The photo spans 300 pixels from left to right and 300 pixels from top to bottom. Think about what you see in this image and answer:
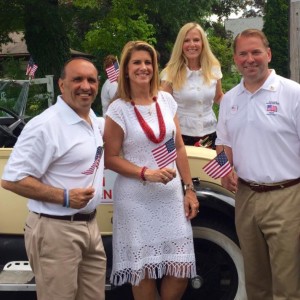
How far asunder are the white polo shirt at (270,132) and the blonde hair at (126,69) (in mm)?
524

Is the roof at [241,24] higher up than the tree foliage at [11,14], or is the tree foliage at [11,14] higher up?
the tree foliage at [11,14]

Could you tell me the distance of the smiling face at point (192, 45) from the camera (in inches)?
151

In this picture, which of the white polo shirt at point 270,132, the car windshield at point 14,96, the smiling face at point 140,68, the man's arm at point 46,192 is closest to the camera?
the man's arm at point 46,192

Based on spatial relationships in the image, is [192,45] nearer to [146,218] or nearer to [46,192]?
[146,218]

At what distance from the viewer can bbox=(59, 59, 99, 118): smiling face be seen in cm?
265

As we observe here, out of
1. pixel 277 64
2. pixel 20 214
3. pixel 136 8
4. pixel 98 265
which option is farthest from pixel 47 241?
pixel 277 64

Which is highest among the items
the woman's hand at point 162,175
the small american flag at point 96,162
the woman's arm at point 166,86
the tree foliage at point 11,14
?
the tree foliage at point 11,14

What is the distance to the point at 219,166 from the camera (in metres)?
2.93

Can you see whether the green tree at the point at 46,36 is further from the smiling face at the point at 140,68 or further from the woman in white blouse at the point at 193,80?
the smiling face at the point at 140,68

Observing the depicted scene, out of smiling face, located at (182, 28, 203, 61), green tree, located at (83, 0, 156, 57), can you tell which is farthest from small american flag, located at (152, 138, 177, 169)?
green tree, located at (83, 0, 156, 57)

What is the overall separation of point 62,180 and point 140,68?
812 millimetres

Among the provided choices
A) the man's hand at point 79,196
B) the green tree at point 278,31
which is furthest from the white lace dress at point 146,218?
the green tree at point 278,31

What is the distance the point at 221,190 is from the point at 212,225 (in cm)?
24

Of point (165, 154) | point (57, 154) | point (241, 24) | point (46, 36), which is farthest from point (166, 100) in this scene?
point (241, 24)
